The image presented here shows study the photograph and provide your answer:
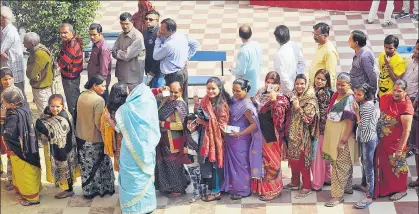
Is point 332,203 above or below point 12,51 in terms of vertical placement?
below

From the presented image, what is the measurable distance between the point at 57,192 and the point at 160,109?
144 centimetres

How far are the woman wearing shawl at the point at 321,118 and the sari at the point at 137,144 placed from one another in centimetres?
148

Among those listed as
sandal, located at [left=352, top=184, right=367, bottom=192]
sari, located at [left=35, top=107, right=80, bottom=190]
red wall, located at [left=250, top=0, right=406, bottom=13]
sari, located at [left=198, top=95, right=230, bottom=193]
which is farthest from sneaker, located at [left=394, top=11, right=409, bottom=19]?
sari, located at [left=35, top=107, right=80, bottom=190]

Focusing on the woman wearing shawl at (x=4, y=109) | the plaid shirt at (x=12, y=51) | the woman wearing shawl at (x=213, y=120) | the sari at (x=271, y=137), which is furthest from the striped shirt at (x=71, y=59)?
the sari at (x=271, y=137)

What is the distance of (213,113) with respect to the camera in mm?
7277

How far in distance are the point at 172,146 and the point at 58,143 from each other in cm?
106

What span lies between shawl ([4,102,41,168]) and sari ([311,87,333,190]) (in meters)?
2.62

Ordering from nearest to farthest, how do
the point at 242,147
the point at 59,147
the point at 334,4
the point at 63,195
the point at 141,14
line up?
the point at 242,147
the point at 59,147
the point at 63,195
the point at 141,14
the point at 334,4

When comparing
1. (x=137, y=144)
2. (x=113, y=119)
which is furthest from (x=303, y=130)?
(x=113, y=119)

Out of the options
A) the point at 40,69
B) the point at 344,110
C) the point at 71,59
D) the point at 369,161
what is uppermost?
the point at 71,59

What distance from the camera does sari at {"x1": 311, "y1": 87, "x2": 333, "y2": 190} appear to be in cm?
725

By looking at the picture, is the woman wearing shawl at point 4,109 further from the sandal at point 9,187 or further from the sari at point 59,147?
the sari at point 59,147

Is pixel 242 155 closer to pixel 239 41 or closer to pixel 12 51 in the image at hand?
pixel 12 51

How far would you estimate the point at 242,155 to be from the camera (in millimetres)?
7434
